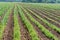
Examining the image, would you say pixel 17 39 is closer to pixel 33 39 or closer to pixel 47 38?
pixel 33 39

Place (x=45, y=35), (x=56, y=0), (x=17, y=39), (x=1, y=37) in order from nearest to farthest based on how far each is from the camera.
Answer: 1. (x=17, y=39)
2. (x=1, y=37)
3. (x=45, y=35)
4. (x=56, y=0)

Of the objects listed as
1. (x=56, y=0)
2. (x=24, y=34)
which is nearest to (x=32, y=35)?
(x=24, y=34)

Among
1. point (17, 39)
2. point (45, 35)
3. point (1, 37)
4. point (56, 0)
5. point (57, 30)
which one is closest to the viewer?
point (17, 39)

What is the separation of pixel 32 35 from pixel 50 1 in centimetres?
9865

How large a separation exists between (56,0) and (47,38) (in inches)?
3883

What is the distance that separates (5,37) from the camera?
47.3ft

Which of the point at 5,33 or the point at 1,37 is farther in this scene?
the point at 5,33

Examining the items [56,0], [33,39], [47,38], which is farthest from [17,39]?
[56,0]

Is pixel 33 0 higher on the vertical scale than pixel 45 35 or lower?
lower

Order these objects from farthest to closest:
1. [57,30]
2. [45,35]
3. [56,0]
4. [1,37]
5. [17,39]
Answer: [56,0]
[57,30]
[45,35]
[1,37]
[17,39]

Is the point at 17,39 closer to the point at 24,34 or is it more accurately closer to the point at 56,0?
the point at 24,34

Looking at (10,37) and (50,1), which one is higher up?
(10,37)

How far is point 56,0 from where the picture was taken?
112 metres

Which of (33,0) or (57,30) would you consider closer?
(57,30)
